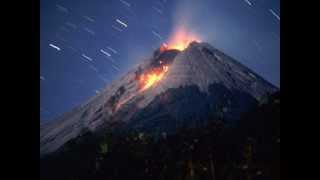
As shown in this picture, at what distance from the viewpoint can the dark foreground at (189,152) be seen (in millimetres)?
3615

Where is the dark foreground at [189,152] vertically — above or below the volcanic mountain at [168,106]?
below

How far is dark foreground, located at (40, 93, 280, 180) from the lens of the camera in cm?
362

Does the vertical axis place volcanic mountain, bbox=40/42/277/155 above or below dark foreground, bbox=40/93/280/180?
above

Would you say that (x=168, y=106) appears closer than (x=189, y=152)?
No

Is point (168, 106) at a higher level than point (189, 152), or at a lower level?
higher

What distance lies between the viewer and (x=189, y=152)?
4320 mm

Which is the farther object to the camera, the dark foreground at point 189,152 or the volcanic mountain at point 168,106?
the volcanic mountain at point 168,106

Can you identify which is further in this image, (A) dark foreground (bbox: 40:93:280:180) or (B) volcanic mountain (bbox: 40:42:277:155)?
(B) volcanic mountain (bbox: 40:42:277:155)
